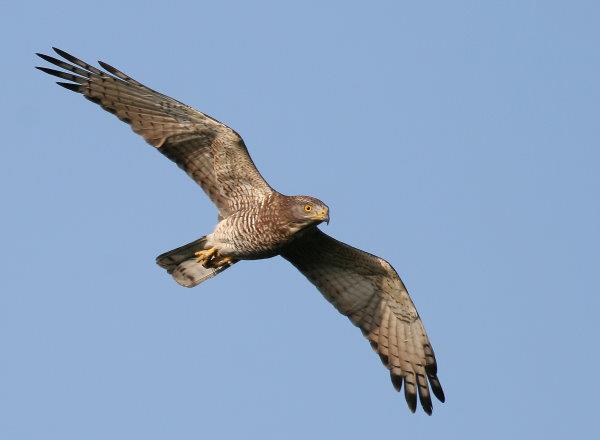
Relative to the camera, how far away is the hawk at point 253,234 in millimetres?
14484

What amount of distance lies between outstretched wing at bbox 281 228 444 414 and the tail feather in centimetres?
99

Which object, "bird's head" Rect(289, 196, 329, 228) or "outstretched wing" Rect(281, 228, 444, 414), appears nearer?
"bird's head" Rect(289, 196, 329, 228)

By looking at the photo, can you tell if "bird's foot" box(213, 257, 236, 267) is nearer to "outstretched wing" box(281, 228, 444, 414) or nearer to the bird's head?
"outstretched wing" box(281, 228, 444, 414)

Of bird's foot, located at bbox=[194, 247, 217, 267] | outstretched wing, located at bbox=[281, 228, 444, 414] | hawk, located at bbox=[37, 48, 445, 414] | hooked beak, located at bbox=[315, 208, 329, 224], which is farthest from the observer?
outstretched wing, located at bbox=[281, 228, 444, 414]


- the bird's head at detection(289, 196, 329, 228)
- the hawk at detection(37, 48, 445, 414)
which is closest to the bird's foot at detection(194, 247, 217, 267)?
the hawk at detection(37, 48, 445, 414)

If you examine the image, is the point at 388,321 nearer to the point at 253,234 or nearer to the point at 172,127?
the point at 253,234

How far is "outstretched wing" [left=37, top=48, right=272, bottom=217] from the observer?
47.7 feet

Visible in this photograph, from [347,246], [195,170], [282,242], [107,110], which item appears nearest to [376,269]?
[347,246]

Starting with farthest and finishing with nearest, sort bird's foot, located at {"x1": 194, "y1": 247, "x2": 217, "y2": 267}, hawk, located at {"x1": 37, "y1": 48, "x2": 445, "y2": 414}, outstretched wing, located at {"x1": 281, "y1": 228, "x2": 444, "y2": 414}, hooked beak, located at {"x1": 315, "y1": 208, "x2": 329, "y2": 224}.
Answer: outstretched wing, located at {"x1": 281, "y1": 228, "x2": 444, "y2": 414}, bird's foot, located at {"x1": 194, "y1": 247, "x2": 217, "y2": 267}, hawk, located at {"x1": 37, "y1": 48, "x2": 445, "y2": 414}, hooked beak, located at {"x1": 315, "y1": 208, "x2": 329, "y2": 224}

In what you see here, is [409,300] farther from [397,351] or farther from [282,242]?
[282,242]

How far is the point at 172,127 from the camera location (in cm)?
1465

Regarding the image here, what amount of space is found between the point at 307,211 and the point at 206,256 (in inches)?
60.5

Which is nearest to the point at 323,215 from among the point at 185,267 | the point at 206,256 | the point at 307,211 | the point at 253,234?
the point at 307,211

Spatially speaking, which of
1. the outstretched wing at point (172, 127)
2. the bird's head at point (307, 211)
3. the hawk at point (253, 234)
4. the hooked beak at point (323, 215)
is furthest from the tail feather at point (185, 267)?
the hooked beak at point (323, 215)
